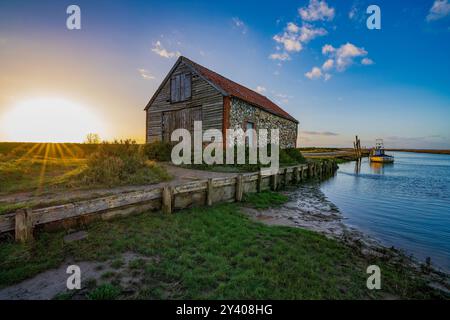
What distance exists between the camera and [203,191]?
7.76 m

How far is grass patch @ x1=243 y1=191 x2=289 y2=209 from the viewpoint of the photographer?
9.02 meters

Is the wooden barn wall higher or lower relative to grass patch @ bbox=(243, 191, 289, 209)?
higher

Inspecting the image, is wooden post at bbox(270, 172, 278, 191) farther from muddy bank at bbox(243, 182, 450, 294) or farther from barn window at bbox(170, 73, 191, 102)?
barn window at bbox(170, 73, 191, 102)

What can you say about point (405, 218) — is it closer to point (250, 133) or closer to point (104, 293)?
point (104, 293)

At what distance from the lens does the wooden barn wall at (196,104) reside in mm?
15180

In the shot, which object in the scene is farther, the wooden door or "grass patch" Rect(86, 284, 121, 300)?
the wooden door

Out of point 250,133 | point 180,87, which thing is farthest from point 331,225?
point 180,87

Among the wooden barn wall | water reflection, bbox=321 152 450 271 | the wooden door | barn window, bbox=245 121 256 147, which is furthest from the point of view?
barn window, bbox=245 121 256 147

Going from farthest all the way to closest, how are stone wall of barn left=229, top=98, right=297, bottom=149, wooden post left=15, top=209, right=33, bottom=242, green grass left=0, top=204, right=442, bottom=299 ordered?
stone wall of barn left=229, top=98, right=297, bottom=149
wooden post left=15, top=209, right=33, bottom=242
green grass left=0, top=204, right=442, bottom=299

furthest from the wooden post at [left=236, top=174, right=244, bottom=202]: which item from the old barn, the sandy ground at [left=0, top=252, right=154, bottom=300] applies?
the old barn

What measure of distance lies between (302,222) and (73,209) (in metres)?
6.75

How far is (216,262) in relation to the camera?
3994mm
